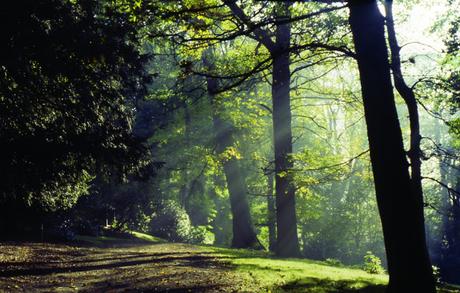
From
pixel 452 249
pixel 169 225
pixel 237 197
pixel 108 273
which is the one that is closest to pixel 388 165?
pixel 108 273

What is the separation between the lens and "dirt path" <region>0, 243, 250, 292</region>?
928cm

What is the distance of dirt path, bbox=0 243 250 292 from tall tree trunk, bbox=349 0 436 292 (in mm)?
3661

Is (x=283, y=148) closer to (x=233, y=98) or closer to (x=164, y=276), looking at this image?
(x=233, y=98)

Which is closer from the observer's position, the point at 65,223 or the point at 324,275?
the point at 324,275

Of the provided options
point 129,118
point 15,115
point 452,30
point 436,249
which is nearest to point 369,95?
point 15,115

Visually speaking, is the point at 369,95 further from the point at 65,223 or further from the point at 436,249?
the point at 436,249

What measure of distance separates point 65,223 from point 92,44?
12283 millimetres

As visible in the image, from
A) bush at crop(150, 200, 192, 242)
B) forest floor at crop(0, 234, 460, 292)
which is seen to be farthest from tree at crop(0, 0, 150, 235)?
bush at crop(150, 200, 192, 242)

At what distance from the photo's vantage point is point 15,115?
43.5ft

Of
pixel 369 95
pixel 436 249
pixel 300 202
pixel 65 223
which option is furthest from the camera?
pixel 436 249

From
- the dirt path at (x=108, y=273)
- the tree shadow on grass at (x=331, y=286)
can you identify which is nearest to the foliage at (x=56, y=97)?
the dirt path at (x=108, y=273)

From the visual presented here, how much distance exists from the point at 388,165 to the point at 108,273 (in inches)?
321

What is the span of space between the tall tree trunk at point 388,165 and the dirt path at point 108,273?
3.66m

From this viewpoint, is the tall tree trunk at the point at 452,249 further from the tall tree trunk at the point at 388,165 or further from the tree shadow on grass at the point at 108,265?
the tall tree trunk at the point at 388,165
